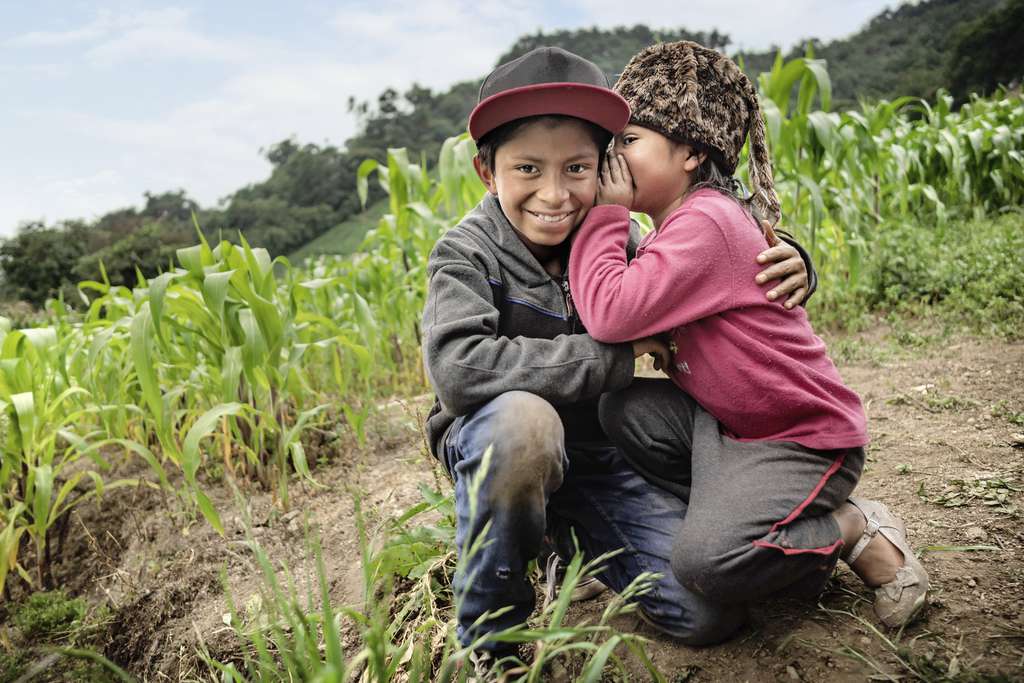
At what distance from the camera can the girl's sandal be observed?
1.22 m

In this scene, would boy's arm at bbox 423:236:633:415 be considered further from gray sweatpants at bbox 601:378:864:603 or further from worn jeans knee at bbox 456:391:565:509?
gray sweatpants at bbox 601:378:864:603

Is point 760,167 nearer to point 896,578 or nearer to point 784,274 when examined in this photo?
point 784,274

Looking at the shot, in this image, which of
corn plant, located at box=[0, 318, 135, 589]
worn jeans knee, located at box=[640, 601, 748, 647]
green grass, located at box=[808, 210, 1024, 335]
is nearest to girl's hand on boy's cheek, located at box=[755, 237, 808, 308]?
worn jeans knee, located at box=[640, 601, 748, 647]

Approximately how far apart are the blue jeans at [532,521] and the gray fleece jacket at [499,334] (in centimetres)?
5

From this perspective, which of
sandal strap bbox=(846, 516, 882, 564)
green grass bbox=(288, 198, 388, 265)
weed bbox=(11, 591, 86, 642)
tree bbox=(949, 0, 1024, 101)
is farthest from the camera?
green grass bbox=(288, 198, 388, 265)

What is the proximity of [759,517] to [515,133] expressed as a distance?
87 cm

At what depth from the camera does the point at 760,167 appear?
1.47 meters

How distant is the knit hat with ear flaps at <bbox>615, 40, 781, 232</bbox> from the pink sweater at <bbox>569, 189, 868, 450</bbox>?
14 centimetres

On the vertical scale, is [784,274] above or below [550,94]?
below

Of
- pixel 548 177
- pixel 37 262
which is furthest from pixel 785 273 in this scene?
pixel 37 262

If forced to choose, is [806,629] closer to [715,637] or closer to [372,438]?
[715,637]

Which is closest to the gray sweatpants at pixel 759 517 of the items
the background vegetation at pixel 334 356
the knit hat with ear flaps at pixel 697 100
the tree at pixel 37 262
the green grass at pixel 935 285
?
the background vegetation at pixel 334 356

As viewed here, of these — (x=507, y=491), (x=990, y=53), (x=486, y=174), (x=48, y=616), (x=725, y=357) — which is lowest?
(x=48, y=616)

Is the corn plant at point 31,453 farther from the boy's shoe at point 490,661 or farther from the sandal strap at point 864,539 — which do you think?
the sandal strap at point 864,539
